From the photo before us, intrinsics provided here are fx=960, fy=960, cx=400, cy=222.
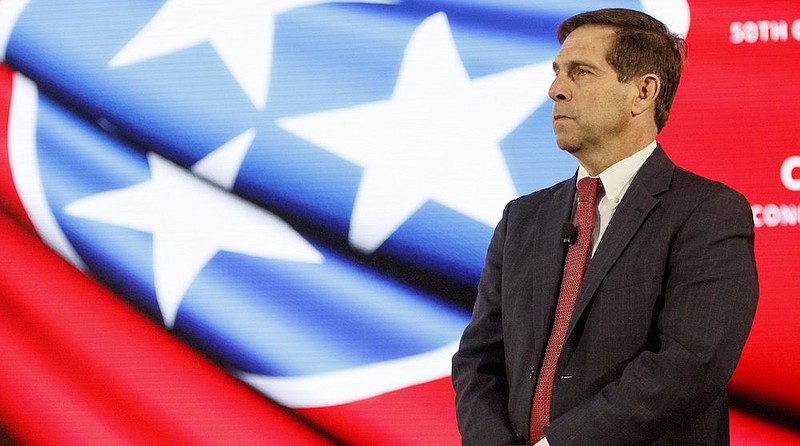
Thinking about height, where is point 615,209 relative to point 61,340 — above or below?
above

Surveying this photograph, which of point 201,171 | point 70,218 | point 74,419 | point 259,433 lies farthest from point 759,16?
point 74,419

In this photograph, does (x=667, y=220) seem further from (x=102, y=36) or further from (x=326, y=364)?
(x=102, y=36)

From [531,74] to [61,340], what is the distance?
5.62ft

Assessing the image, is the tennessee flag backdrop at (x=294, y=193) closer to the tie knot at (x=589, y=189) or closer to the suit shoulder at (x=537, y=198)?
the suit shoulder at (x=537, y=198)

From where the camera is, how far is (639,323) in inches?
69.0

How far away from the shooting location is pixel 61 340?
3.10m

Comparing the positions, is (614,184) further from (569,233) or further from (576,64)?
(576,64)

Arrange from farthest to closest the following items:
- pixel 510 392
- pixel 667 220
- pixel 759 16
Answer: pixel 759 16, pixel 510 392, pixel 667 220

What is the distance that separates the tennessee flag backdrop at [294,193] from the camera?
2.79m

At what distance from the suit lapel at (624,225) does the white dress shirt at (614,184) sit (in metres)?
0.03

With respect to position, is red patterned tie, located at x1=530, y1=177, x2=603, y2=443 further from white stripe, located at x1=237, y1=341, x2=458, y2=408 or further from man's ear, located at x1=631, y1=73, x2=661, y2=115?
white stripe, located at x1=237, y1=341, x2=458, y2=408

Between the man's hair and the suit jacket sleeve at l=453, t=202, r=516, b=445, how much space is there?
43 centimetres

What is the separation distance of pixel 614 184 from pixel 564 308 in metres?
0.27

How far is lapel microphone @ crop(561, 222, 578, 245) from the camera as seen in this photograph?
189cm
